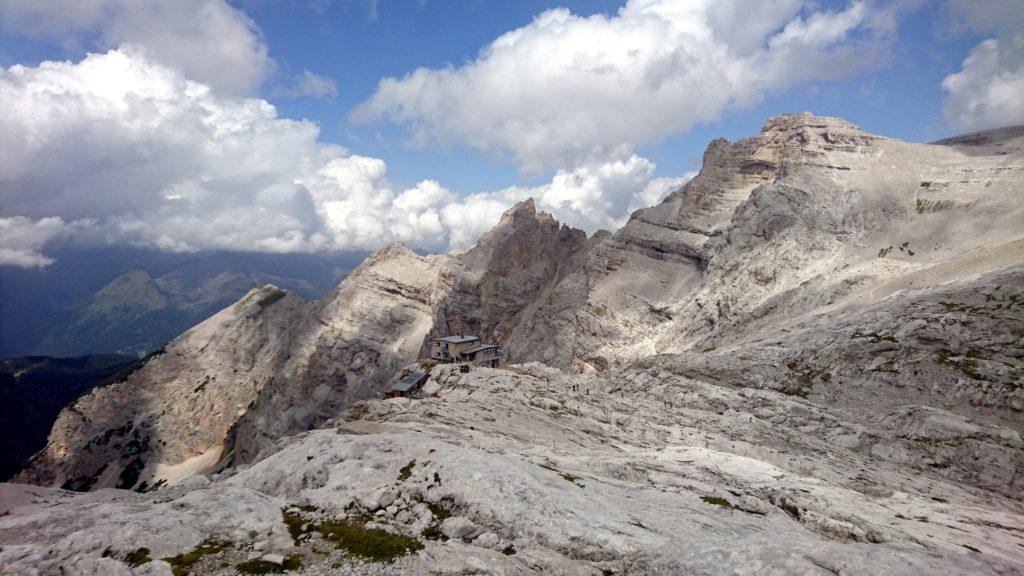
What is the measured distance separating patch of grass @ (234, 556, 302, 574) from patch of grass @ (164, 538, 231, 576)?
1.55 m

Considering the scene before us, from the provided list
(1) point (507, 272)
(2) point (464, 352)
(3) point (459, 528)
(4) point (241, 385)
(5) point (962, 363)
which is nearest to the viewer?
(3) point (459, 528)

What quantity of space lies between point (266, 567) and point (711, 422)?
44788 millimetres

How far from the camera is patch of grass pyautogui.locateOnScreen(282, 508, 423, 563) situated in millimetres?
18688

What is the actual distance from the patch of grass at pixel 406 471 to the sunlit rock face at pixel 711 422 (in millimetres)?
403

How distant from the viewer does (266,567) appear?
1750 centimetres

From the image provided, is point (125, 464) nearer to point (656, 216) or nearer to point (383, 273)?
point (383, 273)

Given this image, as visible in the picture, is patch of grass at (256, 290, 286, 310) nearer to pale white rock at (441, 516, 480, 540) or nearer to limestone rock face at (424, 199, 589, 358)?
limestone rock face at (424, 199, 589, 358)

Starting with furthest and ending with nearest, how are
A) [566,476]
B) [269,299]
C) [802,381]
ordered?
[269,299] → [802,381] → [566,476]

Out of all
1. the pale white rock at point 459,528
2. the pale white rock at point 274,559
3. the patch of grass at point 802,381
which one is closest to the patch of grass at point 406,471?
the pale white rock at point 459,528

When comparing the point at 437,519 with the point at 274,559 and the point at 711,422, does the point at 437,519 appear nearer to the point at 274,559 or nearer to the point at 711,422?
the point at 274,559

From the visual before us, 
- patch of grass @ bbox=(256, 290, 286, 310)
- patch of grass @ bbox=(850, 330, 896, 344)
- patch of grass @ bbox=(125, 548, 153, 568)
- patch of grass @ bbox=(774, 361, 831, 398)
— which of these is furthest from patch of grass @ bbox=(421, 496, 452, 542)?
patch of grass @ bbox=(256, 290, 286, 310)

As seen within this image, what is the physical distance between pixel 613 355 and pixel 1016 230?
2726 inches

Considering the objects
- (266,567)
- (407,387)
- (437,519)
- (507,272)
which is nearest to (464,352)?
(407,387)

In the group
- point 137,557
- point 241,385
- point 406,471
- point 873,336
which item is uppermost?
point 873,336
